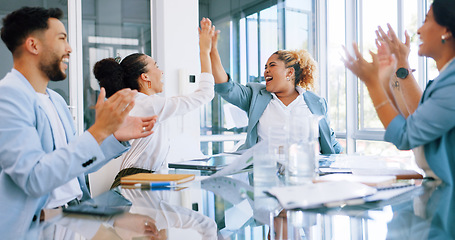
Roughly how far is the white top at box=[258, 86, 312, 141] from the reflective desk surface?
1442 mm

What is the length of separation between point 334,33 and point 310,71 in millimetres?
1966

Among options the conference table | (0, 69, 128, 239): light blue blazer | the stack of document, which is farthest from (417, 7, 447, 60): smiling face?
(0, 69, 128, 239): light blue blazer

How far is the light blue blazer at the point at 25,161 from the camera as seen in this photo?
99 cm

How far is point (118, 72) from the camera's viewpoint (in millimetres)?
2232

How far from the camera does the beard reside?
1287 mm

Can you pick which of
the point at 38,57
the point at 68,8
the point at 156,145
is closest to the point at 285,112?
the point at 156,145

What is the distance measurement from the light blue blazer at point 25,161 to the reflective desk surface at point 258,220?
196 mm

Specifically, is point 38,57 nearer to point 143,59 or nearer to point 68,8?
point 143,59

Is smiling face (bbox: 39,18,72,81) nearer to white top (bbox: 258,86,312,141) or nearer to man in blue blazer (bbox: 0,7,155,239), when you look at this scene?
man in blue blazer (bbox: 0,7,155,239)

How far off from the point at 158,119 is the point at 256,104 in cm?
73

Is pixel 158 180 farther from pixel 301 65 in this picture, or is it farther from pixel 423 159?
pixel 301 65

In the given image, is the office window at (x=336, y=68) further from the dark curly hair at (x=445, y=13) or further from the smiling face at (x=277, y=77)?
the dark curly hair at (x=445, y=13)

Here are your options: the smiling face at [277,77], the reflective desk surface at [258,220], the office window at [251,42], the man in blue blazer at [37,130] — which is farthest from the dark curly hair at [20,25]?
the office window at [251,42]

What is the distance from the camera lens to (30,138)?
1026mm
